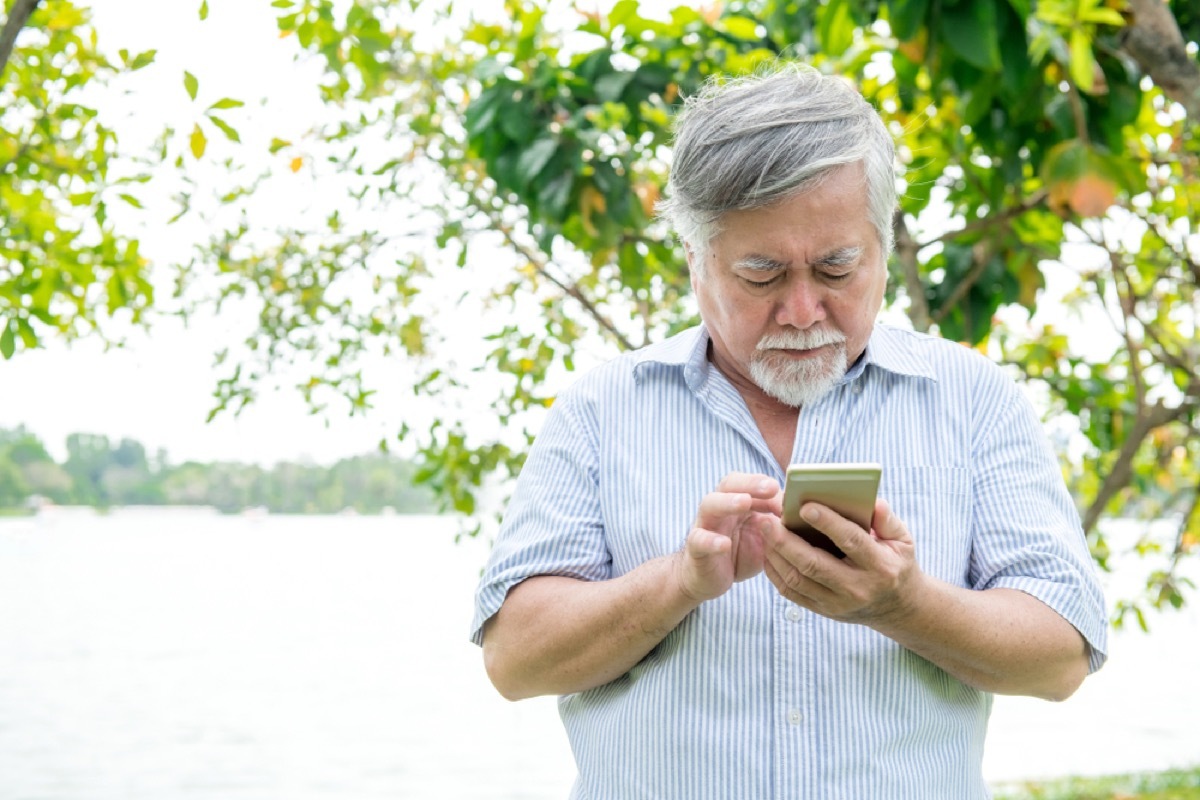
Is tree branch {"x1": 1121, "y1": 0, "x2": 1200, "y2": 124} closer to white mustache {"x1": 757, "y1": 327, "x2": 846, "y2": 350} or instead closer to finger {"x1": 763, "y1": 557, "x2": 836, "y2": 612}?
white mustache {"x1": 757, "y1": 327, "x2": 846, "y2": 350}

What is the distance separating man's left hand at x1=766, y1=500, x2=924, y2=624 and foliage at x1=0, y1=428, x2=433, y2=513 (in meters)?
8.12

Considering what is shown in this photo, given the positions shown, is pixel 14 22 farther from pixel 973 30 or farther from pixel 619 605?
pixel 973 30

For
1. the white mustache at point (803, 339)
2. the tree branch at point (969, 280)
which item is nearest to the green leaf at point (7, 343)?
the white mustache at point (803, 339)

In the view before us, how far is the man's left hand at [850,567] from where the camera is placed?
Answer: 4.43 ft

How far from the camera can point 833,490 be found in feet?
4.33

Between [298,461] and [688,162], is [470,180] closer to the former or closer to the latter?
[688,162]

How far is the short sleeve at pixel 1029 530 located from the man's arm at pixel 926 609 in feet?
0.09

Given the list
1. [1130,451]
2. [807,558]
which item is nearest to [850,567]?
[807,558]

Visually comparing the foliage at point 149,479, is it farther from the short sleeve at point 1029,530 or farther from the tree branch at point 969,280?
the short sleeve at point 1029,530

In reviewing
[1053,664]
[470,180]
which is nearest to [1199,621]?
[470,180]

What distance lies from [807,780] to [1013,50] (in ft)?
6.36

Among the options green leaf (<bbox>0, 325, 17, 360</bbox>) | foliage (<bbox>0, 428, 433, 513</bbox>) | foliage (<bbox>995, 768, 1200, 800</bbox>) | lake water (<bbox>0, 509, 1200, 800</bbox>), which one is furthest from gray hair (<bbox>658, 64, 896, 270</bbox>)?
foliage (<bbox>0, 428, 433, 513</bbox>)

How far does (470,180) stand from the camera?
183 inches

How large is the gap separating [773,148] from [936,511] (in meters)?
0.51
